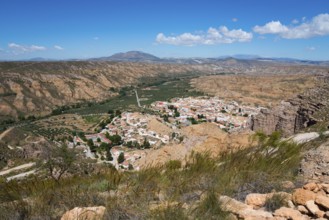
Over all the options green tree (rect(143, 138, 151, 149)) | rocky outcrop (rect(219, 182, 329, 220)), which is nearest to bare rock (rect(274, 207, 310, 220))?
rocky outcrop (rect(219, 182, 329, 220))

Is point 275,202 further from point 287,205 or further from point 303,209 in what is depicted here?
point 303,209

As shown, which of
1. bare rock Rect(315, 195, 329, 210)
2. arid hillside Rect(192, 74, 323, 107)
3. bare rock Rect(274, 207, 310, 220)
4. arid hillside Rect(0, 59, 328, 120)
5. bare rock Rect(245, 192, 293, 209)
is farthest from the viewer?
arid hillside Rect(192, 74, 323, 107)

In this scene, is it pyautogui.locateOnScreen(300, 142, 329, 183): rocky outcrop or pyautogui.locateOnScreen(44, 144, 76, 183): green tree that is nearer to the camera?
pyautogui.locateOnScreen(300, 142, 329, 183): rocky outcrop

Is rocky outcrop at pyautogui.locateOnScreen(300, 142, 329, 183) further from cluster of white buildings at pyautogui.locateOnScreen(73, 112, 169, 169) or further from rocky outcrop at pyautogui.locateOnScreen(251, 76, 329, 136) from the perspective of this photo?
cluster of white buildings at pyautogui.locateOnScreen(73, 112, 169, 169)

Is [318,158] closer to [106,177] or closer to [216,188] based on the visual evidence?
[216,188]

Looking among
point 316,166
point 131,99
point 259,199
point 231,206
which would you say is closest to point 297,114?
point 316,166

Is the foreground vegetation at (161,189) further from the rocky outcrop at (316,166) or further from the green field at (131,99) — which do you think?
the green field at (131,99)

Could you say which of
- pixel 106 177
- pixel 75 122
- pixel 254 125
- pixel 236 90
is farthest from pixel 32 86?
pixel 106 177
